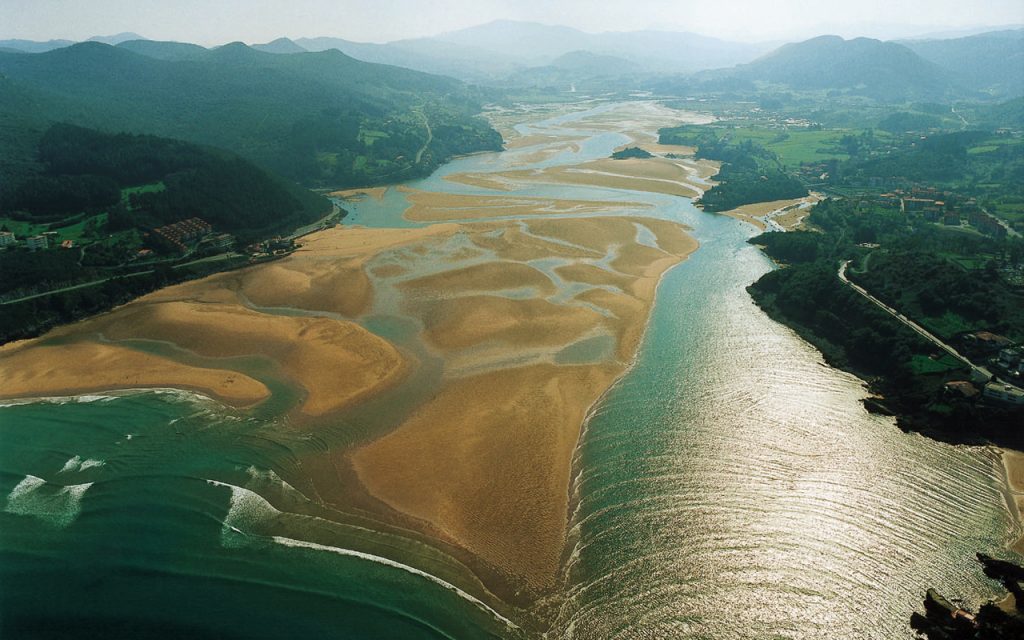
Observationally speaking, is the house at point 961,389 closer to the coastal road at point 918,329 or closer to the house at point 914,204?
the coastal road at point 918,329

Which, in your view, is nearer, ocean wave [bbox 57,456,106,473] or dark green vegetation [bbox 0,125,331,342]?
ocean wave [bbox 57,456,106,473]

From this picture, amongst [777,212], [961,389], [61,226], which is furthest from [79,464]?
[777,212]

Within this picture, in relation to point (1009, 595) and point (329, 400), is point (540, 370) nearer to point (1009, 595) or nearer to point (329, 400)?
point (329, 400)

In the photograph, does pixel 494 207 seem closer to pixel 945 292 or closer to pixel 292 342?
pixel 292 342

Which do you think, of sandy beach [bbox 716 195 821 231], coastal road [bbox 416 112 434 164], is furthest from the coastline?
coastal road [bbox 416 112 434 164]

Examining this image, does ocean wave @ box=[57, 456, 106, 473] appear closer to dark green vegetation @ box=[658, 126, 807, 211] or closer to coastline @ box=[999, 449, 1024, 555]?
coastline @ box=[999, 449, 1024, 555]
